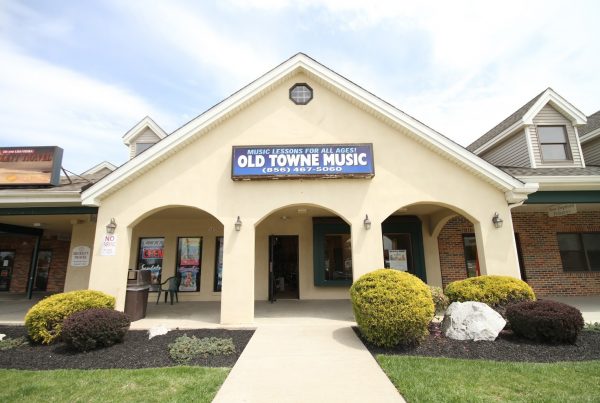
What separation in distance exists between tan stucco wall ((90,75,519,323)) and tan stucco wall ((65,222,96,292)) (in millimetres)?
5128

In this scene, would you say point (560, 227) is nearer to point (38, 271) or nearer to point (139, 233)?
point (139, 233)

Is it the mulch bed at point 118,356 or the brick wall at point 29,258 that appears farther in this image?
the brick wall at point 29,258

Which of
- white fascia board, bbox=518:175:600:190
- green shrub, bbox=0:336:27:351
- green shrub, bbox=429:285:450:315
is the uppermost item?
white fascia board, bbox=518:175:600:190

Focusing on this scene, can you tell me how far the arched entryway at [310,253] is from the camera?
43.0 ft

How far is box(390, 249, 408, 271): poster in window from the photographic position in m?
13.3

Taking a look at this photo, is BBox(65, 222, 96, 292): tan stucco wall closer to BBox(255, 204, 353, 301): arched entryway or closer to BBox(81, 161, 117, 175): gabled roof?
BBox(81, 161, 117, 175): gabled roof

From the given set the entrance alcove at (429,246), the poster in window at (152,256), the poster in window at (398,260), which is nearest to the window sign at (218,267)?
the poster in window at (152,256)

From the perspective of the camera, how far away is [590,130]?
1374cm

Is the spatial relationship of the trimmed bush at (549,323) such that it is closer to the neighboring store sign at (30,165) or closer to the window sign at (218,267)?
the window sign at (218,267)

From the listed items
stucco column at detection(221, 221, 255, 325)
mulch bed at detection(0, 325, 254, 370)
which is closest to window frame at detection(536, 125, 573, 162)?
stucco column at detection(221, 221, 255, 325)

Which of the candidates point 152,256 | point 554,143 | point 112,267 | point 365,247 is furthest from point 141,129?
point 554,143

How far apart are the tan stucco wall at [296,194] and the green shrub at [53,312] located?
98 centimetres

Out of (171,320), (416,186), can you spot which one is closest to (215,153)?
(171,320)

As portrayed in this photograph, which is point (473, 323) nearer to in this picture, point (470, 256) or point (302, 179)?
point (302, 179)
